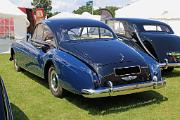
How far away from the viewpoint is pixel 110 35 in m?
8.12

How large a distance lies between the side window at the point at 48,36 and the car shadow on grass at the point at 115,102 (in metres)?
1.21

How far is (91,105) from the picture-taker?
6.87m

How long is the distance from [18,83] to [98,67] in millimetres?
3079

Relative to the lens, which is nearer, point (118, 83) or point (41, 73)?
point (118, 83)

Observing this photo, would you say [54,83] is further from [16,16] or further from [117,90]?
[16,16]

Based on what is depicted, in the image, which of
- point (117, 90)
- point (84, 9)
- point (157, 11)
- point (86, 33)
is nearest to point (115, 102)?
point (117, 90)

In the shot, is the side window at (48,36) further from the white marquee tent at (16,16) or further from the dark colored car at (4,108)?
the white marquee tent at (16,16)

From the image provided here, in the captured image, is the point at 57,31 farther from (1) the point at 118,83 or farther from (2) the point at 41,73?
(1) the point at 118,83

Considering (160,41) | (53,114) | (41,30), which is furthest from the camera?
(160,41)

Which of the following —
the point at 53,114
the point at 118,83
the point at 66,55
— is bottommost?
the point at 53,114

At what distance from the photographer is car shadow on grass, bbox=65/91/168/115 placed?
652cm

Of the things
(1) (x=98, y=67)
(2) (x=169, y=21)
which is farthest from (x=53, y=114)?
(2) (x=169, y=21)

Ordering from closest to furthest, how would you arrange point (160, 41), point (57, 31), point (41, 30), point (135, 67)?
point (135, 67)
point (57, 31)
point (41, 30)
point (160, 41)

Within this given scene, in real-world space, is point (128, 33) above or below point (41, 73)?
above
